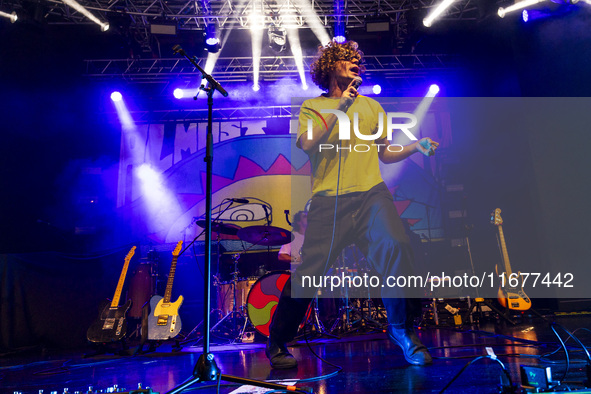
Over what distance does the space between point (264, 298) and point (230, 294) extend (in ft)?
2.56

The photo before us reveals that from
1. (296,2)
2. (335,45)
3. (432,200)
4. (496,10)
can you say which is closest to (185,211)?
(296,2)

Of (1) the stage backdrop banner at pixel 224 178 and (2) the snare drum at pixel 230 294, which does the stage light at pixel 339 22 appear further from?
(2) the snare drum at pixel 230 294

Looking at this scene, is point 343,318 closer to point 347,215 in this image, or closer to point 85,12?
point 347,215

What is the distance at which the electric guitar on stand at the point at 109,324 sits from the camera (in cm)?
483

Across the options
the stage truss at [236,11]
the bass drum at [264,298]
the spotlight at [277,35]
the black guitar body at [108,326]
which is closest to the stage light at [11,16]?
the stage truss at [236,11]

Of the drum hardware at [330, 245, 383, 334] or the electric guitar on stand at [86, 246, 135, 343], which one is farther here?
the drum hardware at [330, 245, 383, 334]

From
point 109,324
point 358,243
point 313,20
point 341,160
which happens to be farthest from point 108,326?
point 313,20

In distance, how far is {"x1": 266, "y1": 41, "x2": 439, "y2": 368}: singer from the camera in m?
2.54

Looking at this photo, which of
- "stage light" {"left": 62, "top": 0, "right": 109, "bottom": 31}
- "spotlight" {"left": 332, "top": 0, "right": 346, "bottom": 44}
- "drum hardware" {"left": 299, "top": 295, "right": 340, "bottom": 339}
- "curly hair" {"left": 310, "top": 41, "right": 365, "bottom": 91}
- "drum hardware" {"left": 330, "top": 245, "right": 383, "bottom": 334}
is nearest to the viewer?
"curly hair" {"left": 310, "top": 41, "right": 365, "bottom": 91}

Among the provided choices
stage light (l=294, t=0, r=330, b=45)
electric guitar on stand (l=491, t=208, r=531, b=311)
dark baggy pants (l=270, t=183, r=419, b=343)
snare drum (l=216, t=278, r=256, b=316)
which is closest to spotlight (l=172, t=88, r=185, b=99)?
stage light (l=294, t=0, r=330, b=45)

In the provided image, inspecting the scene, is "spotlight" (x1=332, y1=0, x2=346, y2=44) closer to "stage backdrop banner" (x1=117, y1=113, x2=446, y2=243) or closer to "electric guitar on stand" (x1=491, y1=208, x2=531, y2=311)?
"stage backdrop banner" (x1=117, y1=113, x2=446, y2=243)

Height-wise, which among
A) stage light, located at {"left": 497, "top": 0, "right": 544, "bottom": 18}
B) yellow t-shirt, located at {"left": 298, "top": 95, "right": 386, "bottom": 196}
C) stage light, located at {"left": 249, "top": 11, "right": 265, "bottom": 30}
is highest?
stage light, located at {"left": 249, "top": 11, "right": 265, "bottom": 30}

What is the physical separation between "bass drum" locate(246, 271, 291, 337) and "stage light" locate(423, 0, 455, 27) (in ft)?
18.1

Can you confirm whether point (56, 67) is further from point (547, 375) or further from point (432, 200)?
point (547, 375)
